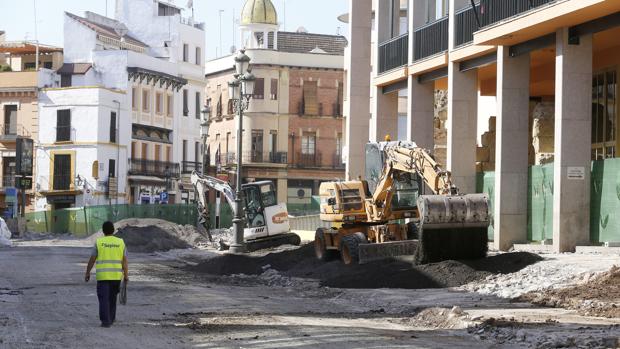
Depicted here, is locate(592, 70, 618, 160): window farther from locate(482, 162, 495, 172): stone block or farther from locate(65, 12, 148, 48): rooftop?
locate(65, 12, 148, 48): rooftop

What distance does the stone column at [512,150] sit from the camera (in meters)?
33.7

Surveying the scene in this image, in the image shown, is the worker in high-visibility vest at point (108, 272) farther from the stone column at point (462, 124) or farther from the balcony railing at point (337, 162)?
the balcony railing at point (337, 162)

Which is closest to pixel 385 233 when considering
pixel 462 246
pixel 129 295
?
pixel 462 246

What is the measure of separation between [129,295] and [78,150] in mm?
62694

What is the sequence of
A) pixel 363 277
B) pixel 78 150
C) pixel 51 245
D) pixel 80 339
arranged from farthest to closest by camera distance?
pixel 78 150 < pixel 51 245 < pixel 363 277 < pixel 80 339

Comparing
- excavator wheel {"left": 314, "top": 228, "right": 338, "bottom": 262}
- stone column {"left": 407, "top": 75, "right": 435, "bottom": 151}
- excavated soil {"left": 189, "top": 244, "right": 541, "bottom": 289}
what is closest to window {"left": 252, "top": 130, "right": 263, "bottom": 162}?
stone column {"left": 407, "top": 75, "right": 435, "bottom": 151}

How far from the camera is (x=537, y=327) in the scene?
56.1 feet

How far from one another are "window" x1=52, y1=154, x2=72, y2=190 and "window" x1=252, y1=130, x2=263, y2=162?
15.2 meters

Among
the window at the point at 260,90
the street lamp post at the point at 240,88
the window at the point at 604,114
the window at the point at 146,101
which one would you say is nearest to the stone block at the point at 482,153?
the window at the point at 604,114

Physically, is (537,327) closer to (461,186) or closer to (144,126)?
(461,186)

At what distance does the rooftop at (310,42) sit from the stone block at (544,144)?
64.7 metres

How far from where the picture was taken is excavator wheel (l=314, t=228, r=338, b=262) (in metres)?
35.3

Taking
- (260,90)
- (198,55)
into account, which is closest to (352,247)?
(260,90)

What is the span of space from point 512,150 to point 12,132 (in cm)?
6059
